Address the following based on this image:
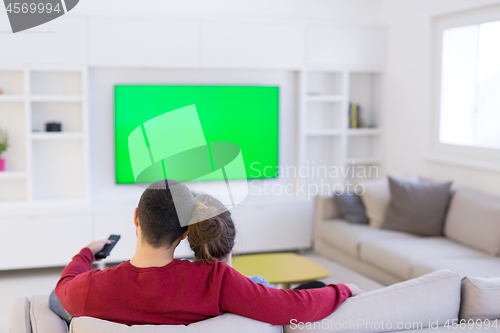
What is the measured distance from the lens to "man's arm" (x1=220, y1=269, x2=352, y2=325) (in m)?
1.40

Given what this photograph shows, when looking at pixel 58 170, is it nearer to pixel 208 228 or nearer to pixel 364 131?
pixel 364 131

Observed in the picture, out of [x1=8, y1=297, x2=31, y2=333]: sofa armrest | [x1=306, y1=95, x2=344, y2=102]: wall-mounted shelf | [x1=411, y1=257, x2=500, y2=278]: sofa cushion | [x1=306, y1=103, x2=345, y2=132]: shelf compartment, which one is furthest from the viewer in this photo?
[x1=306, y1=103, x2=345, y2=132]: shelf compartment

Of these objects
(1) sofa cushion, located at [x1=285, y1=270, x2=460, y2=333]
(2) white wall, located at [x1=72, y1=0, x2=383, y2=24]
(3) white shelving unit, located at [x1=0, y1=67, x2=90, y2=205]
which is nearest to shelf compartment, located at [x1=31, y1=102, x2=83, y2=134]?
(3) white shelving unit, located at [x1=0, y1=67, x2=90, y2=205]

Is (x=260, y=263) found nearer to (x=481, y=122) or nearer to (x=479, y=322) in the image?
(x=479, y=322)

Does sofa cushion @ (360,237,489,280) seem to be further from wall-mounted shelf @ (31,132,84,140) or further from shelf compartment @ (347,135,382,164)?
wall-mounted shelf @ (31,132,84,140)

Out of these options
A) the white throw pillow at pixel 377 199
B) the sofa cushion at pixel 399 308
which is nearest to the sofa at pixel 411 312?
the sofa cushion at pixel 399 308

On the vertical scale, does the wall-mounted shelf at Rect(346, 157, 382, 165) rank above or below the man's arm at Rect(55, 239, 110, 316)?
above

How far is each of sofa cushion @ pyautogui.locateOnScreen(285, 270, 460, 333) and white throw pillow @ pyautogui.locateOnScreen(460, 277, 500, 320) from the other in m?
0.03

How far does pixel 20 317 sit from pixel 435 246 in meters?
2.65

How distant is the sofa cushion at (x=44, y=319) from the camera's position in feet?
5.02

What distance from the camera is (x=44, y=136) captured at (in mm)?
3936

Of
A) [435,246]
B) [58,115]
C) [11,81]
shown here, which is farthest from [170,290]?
[11,81]

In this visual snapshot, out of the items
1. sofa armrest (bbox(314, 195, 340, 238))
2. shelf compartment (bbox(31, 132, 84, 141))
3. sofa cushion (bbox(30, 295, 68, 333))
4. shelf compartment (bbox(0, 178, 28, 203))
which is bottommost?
sofa armrest (bbox(314, 195, 340, 238))

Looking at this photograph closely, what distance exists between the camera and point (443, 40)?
4250 millimetres
